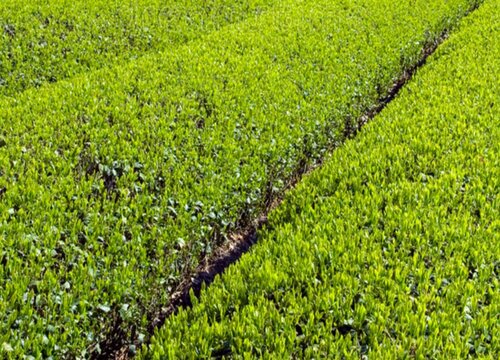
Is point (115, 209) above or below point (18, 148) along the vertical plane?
below

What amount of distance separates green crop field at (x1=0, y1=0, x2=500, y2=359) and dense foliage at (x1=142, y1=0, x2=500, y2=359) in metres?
0.02

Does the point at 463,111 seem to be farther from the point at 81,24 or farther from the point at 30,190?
the point at 81,24

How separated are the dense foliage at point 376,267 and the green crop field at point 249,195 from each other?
2cm

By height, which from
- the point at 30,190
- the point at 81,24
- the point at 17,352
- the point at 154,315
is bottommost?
the point at 154,315

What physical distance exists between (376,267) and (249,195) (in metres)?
2.19

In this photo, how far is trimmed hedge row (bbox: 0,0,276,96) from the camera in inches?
307

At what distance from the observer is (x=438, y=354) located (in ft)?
9.02

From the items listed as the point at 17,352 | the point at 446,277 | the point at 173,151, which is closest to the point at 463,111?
the point at 446,277

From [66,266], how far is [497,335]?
2975 mm

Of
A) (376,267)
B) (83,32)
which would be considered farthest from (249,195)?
(83,32)

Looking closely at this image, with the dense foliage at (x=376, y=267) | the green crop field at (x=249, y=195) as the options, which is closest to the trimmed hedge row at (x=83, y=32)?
the green crop field at (x=249, y=195)

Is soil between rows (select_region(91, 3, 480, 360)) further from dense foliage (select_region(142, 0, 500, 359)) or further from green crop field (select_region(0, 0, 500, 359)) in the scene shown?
dense foliage (select_region(142, 0, 500, 359))

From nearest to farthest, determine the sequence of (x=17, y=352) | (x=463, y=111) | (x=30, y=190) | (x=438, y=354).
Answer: (x=438, y=354), (x=17, y=352), (x=30, y=190), (x=463, y=111)

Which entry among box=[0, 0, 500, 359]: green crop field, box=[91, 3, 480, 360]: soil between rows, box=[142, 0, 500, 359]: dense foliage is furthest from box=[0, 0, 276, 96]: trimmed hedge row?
box=[142, 0, 500, 359]: dense foliage
